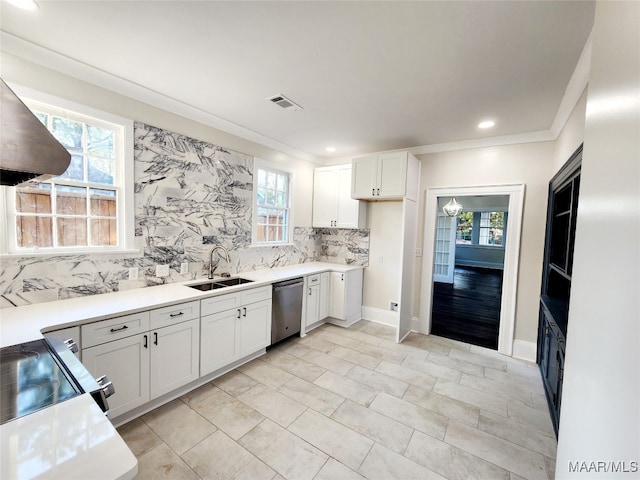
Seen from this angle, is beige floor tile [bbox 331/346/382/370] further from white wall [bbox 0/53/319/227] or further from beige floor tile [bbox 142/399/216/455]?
white wall [bbox 0/53/319/227]

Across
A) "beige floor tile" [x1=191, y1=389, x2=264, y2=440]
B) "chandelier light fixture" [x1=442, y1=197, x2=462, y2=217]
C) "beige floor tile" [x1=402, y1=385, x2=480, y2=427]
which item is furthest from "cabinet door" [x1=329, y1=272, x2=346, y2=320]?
"chandelier light fixture" [x1=442, y1=197, x2=462, y2=217]

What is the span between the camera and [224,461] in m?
1.78

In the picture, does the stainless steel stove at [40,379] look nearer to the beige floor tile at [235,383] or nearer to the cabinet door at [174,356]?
the cabinet door at [174,356]

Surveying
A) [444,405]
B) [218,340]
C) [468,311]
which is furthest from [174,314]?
[468,311]

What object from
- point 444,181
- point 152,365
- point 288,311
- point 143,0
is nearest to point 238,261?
point 288,311

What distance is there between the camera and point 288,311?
3.45 m

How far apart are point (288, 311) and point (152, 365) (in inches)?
63.6

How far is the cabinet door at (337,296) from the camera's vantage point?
4.11 metres

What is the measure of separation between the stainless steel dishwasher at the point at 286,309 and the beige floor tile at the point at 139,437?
1.45 meters

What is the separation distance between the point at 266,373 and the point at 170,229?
6.00 ft

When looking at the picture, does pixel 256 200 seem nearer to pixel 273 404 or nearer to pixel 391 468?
pixel 273 404

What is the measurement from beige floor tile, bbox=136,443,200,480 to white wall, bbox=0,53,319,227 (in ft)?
8.95

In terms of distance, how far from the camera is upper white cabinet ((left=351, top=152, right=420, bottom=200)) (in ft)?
11.9

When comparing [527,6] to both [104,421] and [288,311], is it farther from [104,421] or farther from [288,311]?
[288,311]
